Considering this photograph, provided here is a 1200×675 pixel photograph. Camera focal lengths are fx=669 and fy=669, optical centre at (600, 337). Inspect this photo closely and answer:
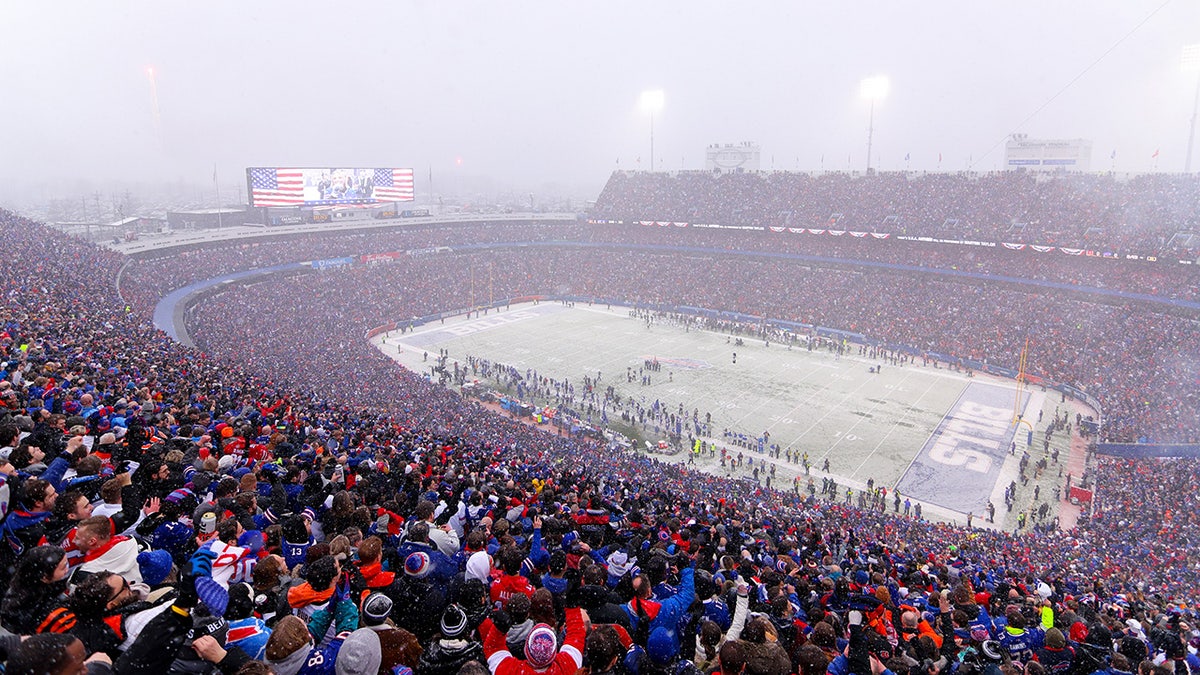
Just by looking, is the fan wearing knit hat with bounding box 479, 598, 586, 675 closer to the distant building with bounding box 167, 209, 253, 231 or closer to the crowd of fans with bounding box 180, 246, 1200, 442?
the crowd of fans with bounding box 180, 246, 1200, 442

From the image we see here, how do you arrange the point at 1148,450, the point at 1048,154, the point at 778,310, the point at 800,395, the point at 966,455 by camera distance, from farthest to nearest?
the point at 1048,154 < the point at 778,310 < the point at 800,395 < the point at 966,455 < the point at 1148,450

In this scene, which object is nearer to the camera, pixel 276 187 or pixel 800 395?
pixel 800 395

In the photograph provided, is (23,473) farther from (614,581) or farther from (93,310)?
(93,310)

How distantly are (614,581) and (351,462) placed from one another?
561cm

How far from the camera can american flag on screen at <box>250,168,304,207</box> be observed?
61.5m

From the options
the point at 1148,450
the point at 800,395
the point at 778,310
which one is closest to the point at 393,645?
the point at 1148,450

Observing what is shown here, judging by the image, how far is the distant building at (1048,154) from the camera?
7844cm

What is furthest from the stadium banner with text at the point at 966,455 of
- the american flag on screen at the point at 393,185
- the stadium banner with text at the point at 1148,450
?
the american flag on screen at the point at 393,185

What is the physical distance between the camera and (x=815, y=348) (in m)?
48.2

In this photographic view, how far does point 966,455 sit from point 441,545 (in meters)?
29.4

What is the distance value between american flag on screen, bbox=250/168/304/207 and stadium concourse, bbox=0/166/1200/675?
1099 inches

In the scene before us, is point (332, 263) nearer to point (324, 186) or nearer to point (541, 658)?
point (324, 186)

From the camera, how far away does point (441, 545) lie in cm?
696

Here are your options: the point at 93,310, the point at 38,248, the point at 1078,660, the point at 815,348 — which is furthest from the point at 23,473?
the point at 815,348
